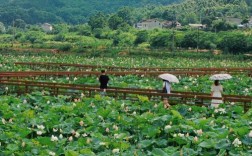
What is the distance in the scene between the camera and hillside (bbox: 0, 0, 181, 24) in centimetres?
17950

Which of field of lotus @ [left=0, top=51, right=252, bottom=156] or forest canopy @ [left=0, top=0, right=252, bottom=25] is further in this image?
forest canopy @ [left=0, top=0, right=252, bottom=25]

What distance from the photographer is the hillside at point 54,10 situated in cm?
17950

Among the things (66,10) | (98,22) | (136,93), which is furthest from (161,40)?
(66,10)

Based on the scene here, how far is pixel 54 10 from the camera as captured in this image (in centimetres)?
18850

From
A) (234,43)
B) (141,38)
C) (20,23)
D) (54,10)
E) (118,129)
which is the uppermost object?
(54,10)

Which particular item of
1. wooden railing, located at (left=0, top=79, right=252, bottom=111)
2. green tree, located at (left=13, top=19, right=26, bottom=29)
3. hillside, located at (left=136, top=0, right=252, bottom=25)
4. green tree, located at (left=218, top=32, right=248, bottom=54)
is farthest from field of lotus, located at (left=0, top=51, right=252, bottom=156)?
green tree, located at (left=13, top=19, right=26, bottom=29)

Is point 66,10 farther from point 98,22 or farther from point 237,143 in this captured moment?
point 237,143

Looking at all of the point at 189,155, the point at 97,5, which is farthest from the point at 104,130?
the point at 97,5

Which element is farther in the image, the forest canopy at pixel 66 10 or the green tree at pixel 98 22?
the forest canopy at pixel 66 10

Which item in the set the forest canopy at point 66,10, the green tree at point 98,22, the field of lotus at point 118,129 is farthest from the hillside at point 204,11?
the field of lotus at point 118,129

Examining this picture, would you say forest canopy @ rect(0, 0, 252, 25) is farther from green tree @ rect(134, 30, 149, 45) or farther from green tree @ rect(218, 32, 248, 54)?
green tree @ rect(218, 32, 248, 54)

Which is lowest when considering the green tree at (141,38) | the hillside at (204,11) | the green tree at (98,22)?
the green tree at (141,38)

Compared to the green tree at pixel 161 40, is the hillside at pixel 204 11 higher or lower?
higher

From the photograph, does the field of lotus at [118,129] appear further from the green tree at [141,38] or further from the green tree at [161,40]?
the green tree at [141,38]
